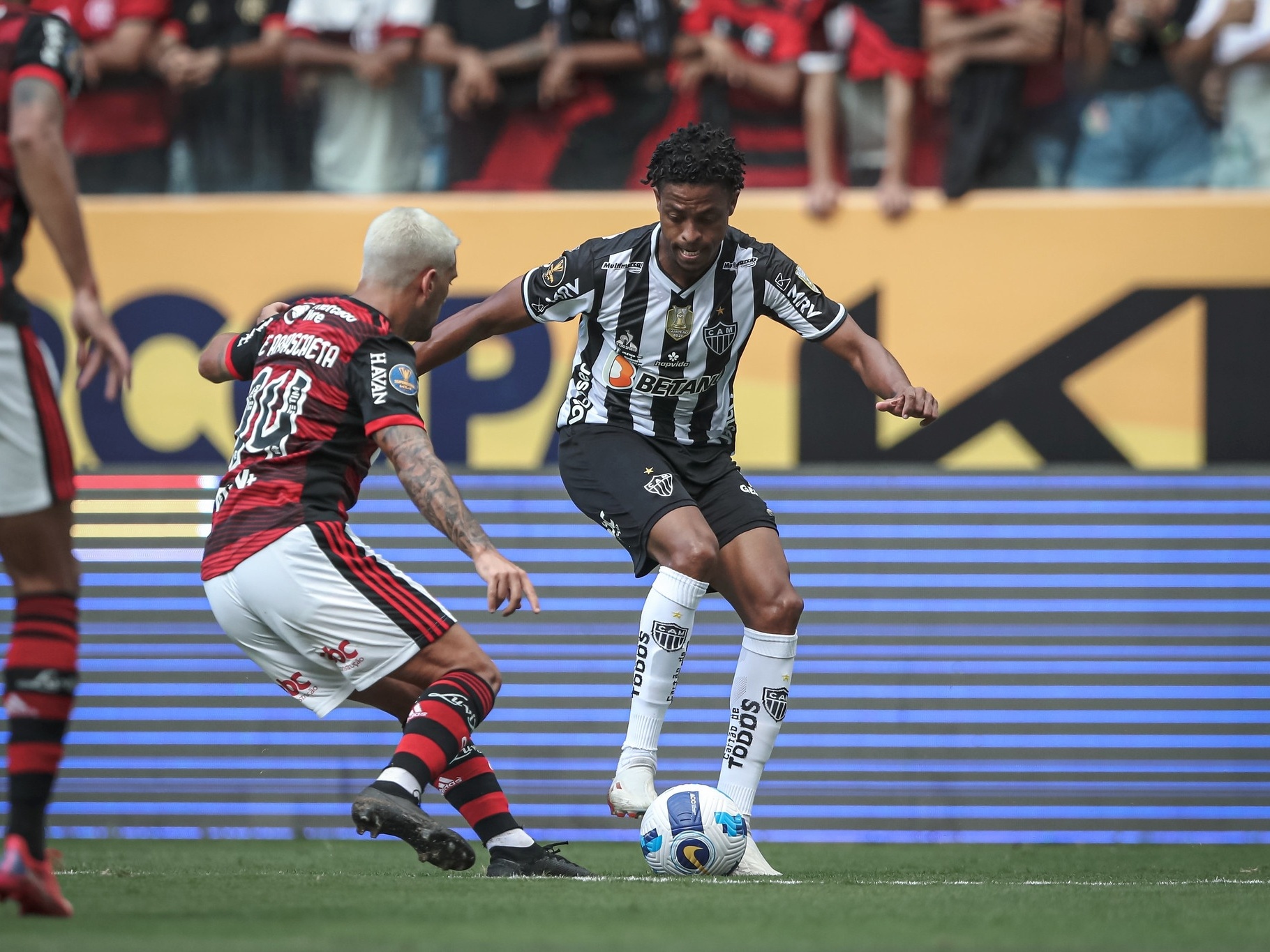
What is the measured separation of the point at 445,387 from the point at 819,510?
6.75ft

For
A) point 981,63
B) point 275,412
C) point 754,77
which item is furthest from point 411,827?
point 981,63

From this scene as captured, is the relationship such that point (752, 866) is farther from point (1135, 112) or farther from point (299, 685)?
point (1135, 112)

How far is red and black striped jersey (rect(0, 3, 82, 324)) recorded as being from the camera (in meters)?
3.68

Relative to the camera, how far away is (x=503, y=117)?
846cm

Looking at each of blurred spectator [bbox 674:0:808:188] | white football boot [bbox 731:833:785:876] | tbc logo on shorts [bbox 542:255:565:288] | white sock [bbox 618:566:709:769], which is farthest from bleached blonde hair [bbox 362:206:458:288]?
blurred spectator [bbox 674:0:808:188]

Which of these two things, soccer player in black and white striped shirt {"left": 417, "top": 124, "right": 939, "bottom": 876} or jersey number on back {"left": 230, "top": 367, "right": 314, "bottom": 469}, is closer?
jersey number on back {"left": 230, "top": 367, "right": 314, "bottom": 469}

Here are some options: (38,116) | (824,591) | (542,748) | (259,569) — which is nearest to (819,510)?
(824,591)

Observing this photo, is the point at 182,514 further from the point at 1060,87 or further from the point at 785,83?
the point at 1060,87

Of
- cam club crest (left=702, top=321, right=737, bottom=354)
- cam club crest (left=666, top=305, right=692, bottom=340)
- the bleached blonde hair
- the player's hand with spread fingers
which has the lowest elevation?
cam club crest (left=702, top=321, right=737, bottom=354)

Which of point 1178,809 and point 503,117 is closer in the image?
point 1178,809

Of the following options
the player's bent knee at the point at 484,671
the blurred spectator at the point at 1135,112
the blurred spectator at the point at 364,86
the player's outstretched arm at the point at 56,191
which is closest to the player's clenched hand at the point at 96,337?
the player's outstretched arm at the point at 56,191

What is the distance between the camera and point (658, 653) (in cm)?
527

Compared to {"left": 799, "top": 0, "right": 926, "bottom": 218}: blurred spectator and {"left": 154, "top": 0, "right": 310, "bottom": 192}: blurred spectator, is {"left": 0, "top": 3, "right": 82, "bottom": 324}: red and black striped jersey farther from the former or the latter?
{"left": 799, "top": 0, "right": 926, "bottom": 218}: blurred spectator

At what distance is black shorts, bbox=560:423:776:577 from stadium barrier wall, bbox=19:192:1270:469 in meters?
2.58
